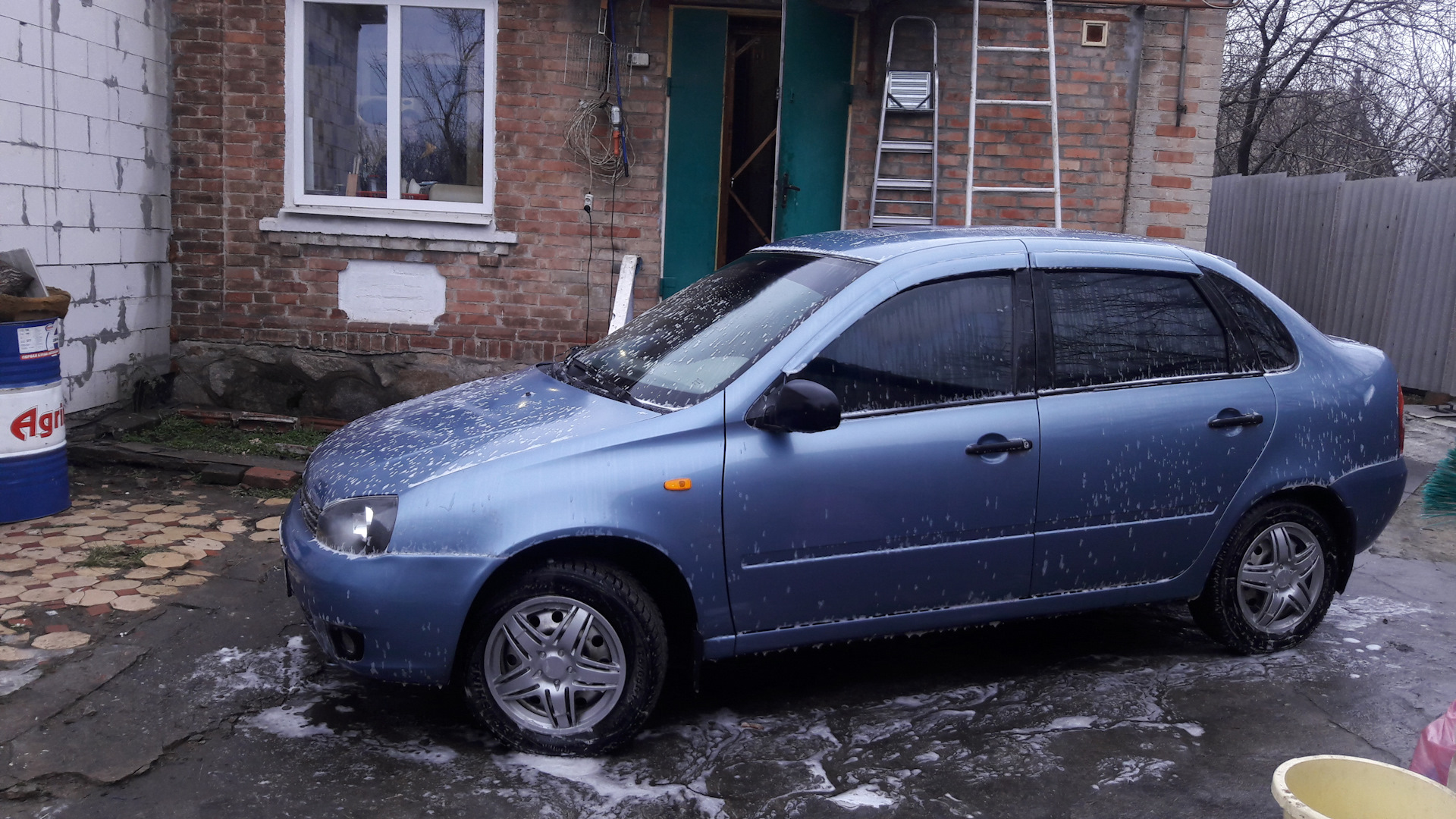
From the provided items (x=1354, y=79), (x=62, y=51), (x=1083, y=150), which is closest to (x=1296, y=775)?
(x=1083, y=150)

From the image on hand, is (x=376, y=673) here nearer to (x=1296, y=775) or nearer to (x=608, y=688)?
(x=608, y=688)

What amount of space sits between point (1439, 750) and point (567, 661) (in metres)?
2.35

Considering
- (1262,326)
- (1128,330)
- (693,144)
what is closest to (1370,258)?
(693,144)

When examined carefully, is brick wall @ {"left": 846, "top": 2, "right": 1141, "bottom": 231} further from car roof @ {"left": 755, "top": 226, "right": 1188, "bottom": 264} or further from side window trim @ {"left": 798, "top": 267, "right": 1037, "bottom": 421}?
side window trim @ {"left": 798, "top": 267, "right": 1037, "bottom": 421}

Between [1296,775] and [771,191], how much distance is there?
7677 mm

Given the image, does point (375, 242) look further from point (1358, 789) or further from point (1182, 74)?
point (1358, 789)

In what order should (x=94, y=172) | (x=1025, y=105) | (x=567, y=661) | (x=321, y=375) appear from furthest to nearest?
(x=321, y=375) → (x=1025, y=105) → (x=94, y=172) → (x=567, y=661)

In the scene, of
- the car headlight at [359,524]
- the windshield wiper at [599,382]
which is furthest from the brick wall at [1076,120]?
the car headlight at [359,524]

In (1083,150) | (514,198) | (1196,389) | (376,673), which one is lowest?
(376,673)

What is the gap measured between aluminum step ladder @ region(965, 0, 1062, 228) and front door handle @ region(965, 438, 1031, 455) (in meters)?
3.99

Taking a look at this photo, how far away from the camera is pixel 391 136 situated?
26.6ft

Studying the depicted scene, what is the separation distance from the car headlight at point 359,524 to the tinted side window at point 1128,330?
2.34 m

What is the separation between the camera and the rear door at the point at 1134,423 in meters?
4.05

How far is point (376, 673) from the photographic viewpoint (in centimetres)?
350
